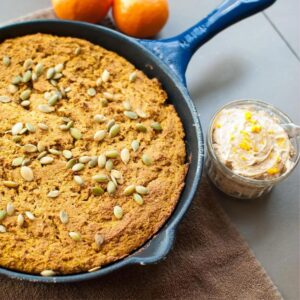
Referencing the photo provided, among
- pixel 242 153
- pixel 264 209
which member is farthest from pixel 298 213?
pixel 242 153

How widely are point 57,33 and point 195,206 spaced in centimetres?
72

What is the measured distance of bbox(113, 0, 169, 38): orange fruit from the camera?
1.68 m

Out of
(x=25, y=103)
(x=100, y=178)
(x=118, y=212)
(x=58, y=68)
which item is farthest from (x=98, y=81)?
(x=118, y=212)

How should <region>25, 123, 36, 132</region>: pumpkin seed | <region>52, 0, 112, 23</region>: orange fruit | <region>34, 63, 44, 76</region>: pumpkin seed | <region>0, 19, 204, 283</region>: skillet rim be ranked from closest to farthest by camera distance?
<region>0, 19, 204, 283</region>: skillet rim < <region>25, 123, 36, 132</region>: pumpkin seed < <region>34, 63, 44, 76</region>: pumpkin seed < <region>52, 0, 112, 23</region>: orange fruit

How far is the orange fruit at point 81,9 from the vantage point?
1.67 metres

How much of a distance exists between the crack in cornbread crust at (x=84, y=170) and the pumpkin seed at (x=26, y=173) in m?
0.01

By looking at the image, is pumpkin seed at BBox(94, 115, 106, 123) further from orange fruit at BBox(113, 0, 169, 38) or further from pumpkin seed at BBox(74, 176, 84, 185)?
orange fruit at BBox(113, 0, 169, 38)

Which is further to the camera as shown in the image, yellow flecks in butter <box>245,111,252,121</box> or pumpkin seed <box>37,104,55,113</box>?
yellow flecks in butter <box>245,111,252,121</box>

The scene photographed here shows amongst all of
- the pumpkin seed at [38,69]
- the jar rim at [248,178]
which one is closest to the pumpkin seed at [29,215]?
the pumpkin seed at [38,69]

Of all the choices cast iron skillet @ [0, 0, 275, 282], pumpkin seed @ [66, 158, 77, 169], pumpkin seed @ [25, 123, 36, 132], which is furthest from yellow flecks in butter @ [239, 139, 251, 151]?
pumpkin seed @ [25, 123, 36, 132]

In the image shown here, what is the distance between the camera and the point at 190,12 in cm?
196

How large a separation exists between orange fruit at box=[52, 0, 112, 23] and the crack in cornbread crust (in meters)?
0.19

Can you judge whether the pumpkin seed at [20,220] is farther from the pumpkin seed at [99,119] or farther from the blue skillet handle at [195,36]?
the blue skillet handle at [195,36]

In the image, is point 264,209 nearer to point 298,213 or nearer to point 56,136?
point 298,213
